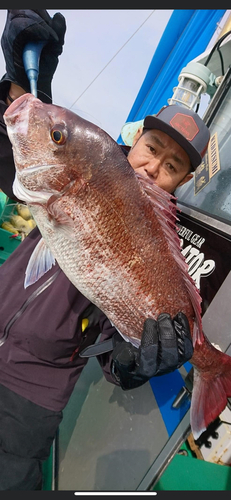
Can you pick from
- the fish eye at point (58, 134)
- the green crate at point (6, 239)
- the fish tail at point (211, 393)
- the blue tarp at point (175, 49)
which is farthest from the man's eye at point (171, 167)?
the blue tarp at point (175, 49)

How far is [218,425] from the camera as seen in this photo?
212 centimetres

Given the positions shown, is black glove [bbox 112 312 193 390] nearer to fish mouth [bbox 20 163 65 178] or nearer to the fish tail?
the fish tail

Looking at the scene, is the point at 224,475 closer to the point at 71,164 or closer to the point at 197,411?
the point at 197,411

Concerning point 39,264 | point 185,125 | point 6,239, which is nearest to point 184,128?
point 185,125

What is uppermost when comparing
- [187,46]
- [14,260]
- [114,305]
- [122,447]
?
[187,46]

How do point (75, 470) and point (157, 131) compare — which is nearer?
point (157, 131)

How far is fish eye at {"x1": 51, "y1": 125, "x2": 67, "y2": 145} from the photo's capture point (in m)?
1.02

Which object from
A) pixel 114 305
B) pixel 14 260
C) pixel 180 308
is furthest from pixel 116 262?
pixel 14 260

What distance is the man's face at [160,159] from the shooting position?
148 centimetres

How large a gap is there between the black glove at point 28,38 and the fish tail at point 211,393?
5.49 ft

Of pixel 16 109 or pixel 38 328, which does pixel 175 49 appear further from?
pixel 38 328

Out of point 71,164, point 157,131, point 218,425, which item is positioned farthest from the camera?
point 218,425

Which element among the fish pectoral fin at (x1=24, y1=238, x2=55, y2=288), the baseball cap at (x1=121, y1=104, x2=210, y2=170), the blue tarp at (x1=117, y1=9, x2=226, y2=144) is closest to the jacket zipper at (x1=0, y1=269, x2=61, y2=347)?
the fish pectoral fin at (x1=24, y1=238, x2=55, y2=288)

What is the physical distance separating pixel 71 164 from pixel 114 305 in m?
0.62
